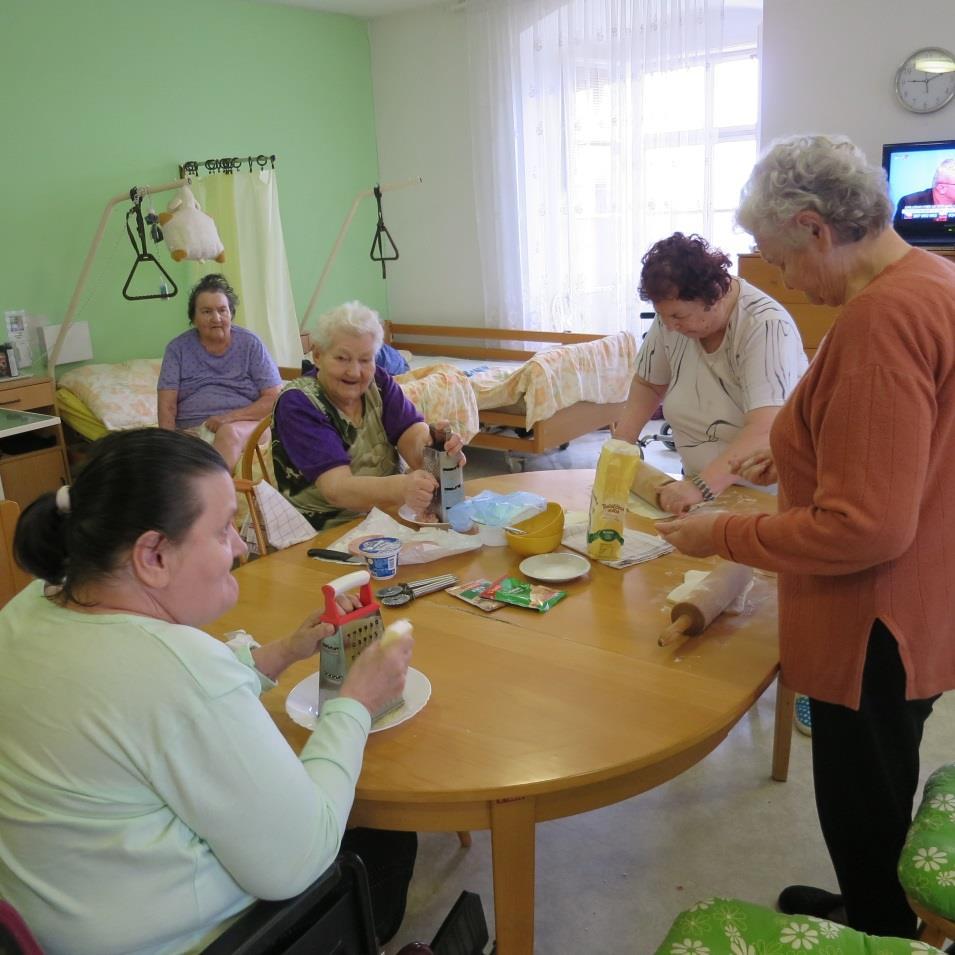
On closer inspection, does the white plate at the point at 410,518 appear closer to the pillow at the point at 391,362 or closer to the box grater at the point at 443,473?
the box grater at the point at 443,473

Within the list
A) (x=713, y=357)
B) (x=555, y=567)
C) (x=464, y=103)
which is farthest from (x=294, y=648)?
(x=464, y=103)

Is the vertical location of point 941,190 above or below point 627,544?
above

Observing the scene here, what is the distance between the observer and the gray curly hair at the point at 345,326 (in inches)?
90.3

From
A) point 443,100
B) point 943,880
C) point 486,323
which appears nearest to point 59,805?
point 943,880

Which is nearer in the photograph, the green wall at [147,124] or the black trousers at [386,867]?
the black trousers at [386,867]

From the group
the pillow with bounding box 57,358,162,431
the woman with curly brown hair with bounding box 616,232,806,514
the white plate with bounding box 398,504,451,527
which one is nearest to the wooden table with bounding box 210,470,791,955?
the white plate with bounding box 398,504,451,527

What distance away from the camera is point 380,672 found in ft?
3.96

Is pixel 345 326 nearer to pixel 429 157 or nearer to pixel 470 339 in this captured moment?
pixel 470 339

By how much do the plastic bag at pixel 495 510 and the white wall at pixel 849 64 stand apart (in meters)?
3.56

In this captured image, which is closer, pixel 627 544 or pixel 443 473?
pixel 627 544

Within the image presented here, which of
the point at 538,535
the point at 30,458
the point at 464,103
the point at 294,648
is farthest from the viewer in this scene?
the point at 464,103

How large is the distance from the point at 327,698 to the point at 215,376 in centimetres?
306

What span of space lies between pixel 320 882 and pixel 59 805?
31 centimetres

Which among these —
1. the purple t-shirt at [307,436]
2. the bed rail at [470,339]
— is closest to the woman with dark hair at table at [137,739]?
the purple t-shirt at [307,436]
